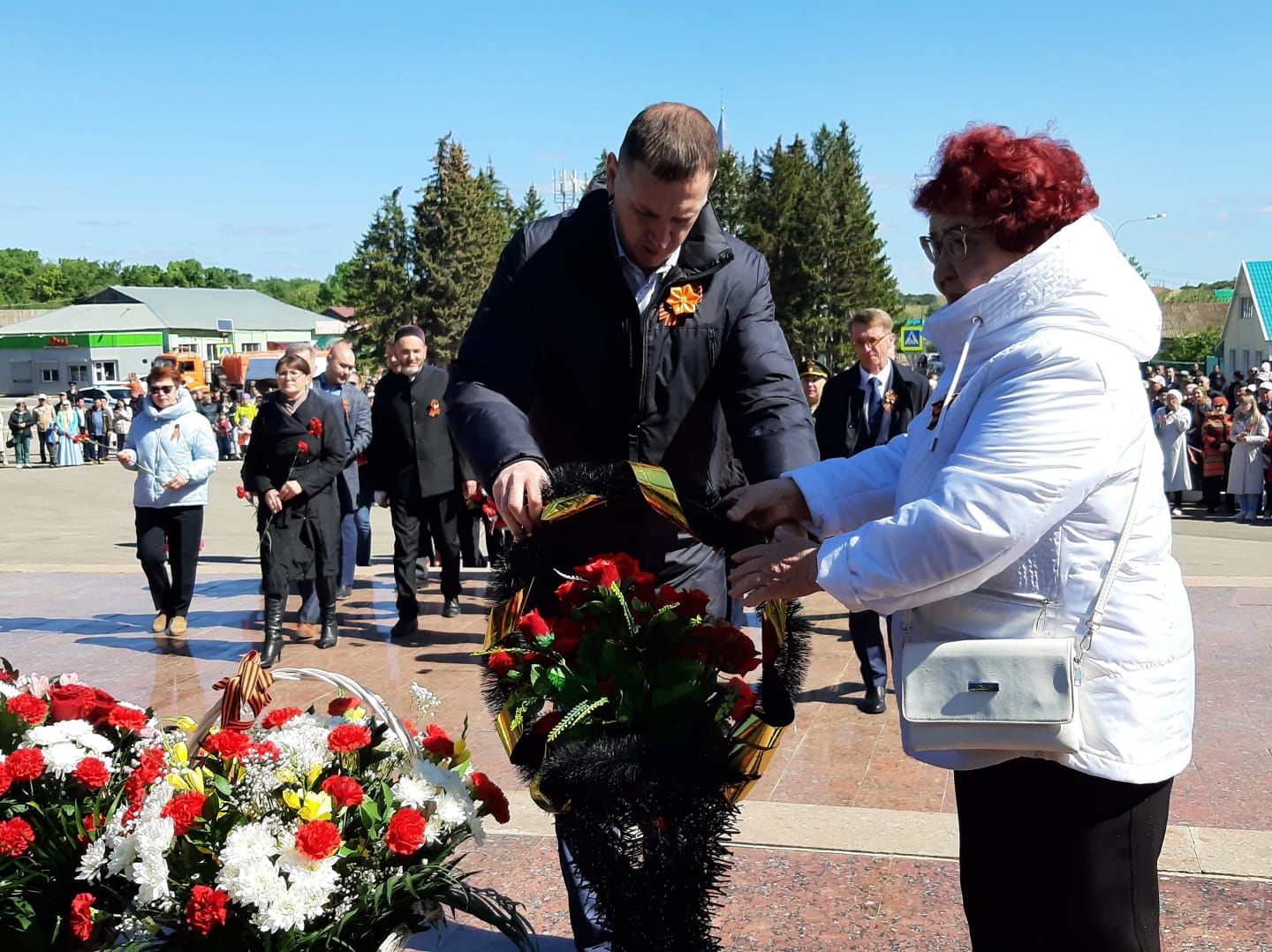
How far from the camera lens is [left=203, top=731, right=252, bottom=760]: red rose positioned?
2.76 metres

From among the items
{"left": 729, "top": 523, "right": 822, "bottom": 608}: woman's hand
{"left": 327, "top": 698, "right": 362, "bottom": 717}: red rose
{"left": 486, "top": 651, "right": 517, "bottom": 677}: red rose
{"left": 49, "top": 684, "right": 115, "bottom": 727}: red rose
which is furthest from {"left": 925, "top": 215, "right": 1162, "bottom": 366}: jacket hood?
{"left": 49, "top": 684, "right": 115, "bottom": 727}: red rose

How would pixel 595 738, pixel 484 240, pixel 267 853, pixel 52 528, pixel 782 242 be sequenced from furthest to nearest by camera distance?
pixel 782 242, pixel 484 240, pixel 52 528, pixel 267 853, pixel 595 738

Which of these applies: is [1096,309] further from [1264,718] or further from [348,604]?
[348,604]

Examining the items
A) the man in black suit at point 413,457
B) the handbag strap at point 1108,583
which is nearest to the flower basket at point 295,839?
the handbag strap at point 1108,583

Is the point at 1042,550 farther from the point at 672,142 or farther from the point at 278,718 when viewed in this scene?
the point at 278,718

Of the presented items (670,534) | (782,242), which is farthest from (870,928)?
(782,242)

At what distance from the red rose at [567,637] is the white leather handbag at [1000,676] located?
68 cm

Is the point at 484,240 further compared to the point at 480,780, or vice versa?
the point at 484,240

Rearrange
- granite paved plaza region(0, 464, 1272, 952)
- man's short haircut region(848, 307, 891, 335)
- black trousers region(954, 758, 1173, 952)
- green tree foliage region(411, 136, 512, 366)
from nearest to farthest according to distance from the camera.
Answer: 1. black trousers region(954, 758, 1173, 952)
2. granite paved plaza region(0, 464, 1272, 952)
3. man's short haircut region(848, 307, 891, 335)
4. green tree foliage region(411, 136, 512, 366)

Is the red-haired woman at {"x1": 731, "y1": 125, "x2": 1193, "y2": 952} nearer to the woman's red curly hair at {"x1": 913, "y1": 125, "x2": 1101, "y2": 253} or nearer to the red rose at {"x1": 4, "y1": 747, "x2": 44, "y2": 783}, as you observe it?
the woman's red curly hair at {"x1": 913, "y1": 125, "x2": 1101, "y2": 253}

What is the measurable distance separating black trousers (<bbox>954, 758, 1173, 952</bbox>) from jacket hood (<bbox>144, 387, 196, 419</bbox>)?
→ 25.3 ft

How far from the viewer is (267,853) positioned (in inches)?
97.6

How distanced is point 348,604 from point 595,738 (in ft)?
26.2

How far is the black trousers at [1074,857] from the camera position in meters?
2.22
